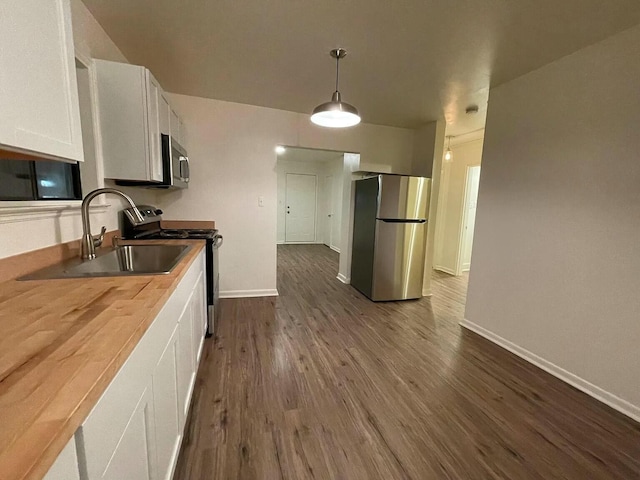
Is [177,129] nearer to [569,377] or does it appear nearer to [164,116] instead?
[164,116]

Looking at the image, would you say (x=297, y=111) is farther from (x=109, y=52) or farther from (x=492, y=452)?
(x=492, y=452)

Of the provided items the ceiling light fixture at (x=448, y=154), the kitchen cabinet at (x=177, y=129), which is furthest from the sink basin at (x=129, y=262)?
the ceiling light fixture at (x=448, y=154)

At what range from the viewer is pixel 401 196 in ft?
11.2

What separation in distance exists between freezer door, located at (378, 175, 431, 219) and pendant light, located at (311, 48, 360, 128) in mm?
1352

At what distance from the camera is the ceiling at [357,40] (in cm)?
159

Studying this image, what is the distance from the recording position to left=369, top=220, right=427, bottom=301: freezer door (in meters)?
3.48

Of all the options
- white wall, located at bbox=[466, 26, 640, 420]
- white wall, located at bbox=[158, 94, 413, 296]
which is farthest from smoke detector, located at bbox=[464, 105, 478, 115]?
white wall, located at bbox=[158, 94, 413, 296]

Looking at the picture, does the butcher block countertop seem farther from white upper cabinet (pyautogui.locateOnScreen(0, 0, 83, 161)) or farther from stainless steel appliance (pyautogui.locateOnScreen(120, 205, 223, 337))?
stainless steel appliance (pyautogui.locateOnScreen(120, 205, 223, 337))

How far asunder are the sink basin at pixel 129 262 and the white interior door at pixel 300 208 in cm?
573

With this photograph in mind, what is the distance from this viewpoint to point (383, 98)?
114 inches

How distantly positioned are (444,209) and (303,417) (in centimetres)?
463

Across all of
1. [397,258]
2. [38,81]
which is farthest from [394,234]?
[38,81]

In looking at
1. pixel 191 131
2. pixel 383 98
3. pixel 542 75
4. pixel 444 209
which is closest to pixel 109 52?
pixel 191 131

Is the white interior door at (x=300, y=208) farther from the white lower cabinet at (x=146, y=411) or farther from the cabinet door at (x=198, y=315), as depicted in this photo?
the white lower cabinet at (x=146, y=411)
